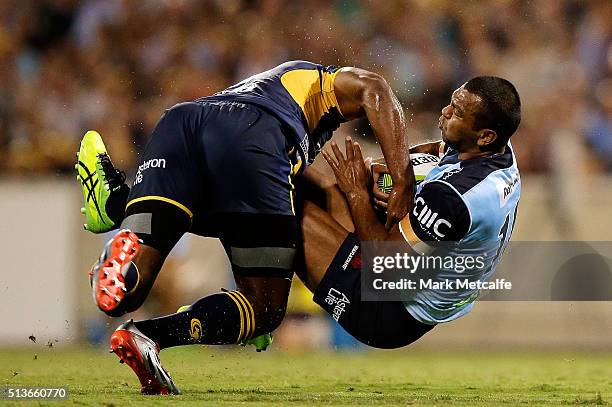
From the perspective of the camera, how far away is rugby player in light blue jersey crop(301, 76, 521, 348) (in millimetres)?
5332

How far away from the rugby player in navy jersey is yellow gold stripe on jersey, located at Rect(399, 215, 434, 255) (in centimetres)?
5

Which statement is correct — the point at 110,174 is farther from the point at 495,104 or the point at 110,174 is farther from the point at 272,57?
the point at 272,57

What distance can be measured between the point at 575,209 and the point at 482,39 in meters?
2.28

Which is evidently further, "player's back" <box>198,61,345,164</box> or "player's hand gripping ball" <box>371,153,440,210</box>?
"player's hand gripping ball" <box>371,153,440,210</box>

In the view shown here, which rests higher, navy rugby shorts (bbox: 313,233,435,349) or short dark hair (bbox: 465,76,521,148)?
short dark hair (bbox: 465,76,521,148)

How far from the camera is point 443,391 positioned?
5.71m

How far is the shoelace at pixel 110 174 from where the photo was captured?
19.4 feet

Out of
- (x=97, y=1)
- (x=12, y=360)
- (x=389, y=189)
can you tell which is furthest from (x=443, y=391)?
(x=97, y=1)

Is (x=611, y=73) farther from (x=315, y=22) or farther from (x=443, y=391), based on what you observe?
(x=443, y=391)

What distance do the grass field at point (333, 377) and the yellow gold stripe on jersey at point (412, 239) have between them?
77cm

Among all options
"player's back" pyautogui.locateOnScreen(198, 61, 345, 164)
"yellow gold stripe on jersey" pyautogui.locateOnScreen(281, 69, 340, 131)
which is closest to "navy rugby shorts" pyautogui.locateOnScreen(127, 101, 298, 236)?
"player's back" pyautogui.locateOnScreen(198, 61, 345, 164)

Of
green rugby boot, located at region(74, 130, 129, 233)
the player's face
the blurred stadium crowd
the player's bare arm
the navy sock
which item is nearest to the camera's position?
the navy sock

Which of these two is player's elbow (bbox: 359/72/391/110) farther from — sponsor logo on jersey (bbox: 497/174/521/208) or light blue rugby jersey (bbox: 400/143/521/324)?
sponsor logo on jersey (bbox: 497/174/521/208)

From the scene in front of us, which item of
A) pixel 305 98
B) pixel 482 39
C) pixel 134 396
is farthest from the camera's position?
pixel 482 39
